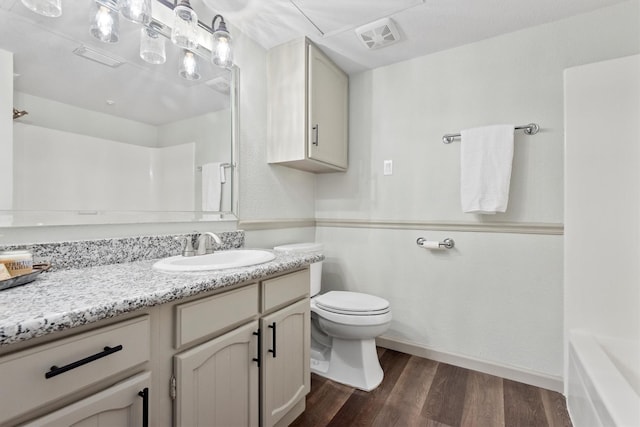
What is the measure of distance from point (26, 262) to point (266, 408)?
37.6 inches

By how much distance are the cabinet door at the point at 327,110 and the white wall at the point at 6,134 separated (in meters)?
1.34

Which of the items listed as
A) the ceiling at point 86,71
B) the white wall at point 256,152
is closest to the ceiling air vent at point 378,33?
the white wall at point 256,152

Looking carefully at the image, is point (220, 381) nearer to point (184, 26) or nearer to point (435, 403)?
point (435, 403)

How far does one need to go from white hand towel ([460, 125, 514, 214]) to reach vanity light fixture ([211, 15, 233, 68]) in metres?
1.45

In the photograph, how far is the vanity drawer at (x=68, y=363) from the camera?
23.0 inches

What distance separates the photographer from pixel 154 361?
2.78 feet

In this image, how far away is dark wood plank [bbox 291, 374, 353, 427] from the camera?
4.88ft

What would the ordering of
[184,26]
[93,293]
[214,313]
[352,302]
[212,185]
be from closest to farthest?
[93,293]
[214,313]
[184,26]
[212,185]
[352,302]

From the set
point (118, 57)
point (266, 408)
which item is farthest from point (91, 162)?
point (266, 408)

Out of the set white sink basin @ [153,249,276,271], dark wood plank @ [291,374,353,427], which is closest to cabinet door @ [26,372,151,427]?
white sink basin @ [153,249,276,271]

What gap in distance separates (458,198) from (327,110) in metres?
1.07

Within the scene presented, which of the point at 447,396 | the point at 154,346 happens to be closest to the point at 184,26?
the point at 154,346

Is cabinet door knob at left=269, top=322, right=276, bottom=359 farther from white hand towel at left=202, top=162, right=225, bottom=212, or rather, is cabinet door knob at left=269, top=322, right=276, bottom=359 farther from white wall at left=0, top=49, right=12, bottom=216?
white wall at left=0, top=49, right=12, bottom=216

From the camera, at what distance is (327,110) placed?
213 cm
